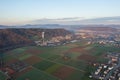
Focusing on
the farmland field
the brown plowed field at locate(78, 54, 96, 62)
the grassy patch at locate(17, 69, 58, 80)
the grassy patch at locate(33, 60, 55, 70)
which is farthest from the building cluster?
the grassy patch at locate(33, 60, 55, 70)

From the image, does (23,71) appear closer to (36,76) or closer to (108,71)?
A: (36,76)

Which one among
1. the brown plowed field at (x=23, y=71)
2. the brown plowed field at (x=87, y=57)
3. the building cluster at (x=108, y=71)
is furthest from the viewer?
the brown plowed field at (x=87, y=57)

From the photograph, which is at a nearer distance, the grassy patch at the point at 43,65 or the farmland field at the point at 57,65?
the farmland field at the point at 57,65

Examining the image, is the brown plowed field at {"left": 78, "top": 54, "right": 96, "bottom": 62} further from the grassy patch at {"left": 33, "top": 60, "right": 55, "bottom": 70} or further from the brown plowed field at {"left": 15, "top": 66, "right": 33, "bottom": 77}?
the brown plowed field at {"left": 15, "top": 66, "right": 33, "bottom": 77}

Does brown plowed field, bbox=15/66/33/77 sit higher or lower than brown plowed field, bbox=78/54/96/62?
lower

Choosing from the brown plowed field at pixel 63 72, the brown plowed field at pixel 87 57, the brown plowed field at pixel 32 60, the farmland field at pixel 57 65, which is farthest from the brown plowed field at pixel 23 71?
the brown plowed field at pixel 87 57

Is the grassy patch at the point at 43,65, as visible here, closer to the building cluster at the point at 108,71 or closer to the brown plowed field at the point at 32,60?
the brown plowed field at the point at 32,60

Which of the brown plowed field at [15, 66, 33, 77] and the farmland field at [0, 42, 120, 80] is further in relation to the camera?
the brown plowed field at [15, 66, 33, 77]

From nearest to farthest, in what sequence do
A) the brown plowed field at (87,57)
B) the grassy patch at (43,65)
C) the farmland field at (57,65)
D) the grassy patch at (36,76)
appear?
the grassy patch at (36,76) < the farmland field at (57,65) < the grassy patch at (43,65) < the brown plowed field at (87,57)

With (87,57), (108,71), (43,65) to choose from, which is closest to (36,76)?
(43,65)

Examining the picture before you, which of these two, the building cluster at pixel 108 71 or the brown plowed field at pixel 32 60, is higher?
the brown plowed field at pixel 32 60

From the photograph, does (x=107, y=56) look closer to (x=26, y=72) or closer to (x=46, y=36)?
(x=26, y=72)

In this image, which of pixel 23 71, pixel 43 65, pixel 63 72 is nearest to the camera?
pixel 63 72
